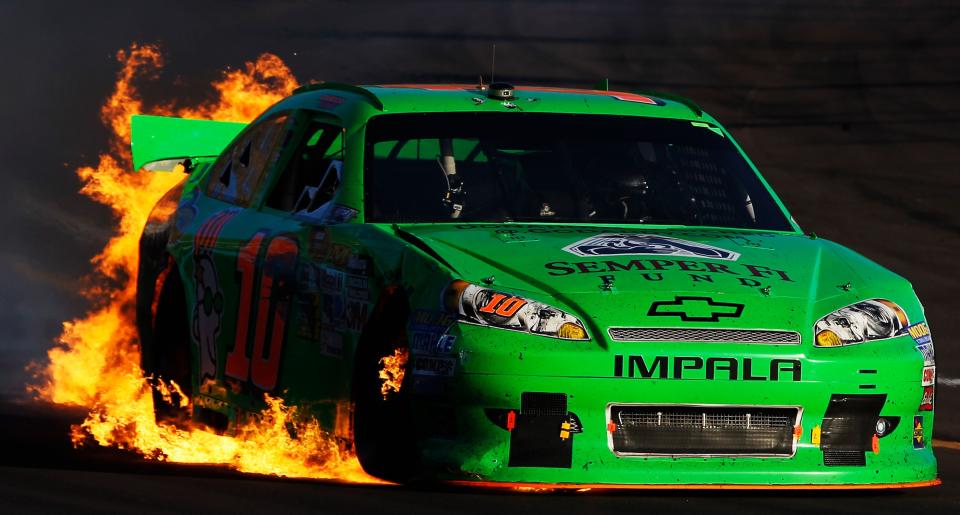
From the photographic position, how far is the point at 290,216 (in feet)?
25.3

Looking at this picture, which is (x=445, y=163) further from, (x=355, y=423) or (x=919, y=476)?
(x=919, y=476)

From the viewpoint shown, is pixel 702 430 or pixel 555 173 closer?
pixel 702 430

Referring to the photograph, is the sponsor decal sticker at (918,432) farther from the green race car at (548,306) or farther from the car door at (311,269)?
the car door at (311,269)

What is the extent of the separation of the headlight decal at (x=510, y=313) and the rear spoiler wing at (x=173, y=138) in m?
3.79

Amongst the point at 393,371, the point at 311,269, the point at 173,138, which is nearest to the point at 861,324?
the point at 393,371

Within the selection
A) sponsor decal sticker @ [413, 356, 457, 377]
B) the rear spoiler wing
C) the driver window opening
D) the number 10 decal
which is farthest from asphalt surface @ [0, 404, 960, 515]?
the rear spoiler wing

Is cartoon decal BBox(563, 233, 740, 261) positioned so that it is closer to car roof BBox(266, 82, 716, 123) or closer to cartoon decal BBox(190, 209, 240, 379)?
car roof BBox(266, 82, 716, 123)

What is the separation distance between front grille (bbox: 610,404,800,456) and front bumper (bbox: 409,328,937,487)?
23 mm

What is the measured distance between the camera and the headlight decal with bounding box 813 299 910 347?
639 centimetres

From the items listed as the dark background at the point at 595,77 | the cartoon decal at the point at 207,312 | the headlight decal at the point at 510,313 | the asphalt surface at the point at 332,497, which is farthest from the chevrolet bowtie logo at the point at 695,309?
the dark background at the point at 595,77

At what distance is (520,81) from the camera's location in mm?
24922

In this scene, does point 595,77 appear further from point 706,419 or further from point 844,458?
point 706,419

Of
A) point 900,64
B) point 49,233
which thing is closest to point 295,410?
point 49,233

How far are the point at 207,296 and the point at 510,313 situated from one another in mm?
2414
